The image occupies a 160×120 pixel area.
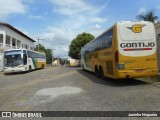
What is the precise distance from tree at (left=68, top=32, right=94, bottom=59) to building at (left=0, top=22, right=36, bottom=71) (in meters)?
11.2

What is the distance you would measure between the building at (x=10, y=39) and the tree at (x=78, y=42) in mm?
11204

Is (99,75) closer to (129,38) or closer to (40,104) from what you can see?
(129,38)

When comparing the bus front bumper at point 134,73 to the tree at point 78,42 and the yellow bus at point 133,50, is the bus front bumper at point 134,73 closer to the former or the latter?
the yellow bus at point 133,50

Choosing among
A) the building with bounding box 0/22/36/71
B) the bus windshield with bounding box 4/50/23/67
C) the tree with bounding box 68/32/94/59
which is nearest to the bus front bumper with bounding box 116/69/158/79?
the bus windshield with bounding box 4/50/23/67

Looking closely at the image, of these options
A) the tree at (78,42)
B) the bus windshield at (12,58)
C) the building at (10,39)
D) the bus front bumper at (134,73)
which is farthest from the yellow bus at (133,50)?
the tree at (78,42)

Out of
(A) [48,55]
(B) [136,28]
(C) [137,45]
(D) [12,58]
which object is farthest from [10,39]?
(A) [48,55]

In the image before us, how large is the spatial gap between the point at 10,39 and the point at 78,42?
2202 cm

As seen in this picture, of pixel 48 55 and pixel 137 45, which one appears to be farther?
pixel 48 55

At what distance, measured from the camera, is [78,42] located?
6612 centimetres

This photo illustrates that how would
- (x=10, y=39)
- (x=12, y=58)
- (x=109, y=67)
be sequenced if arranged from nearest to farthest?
(x=109, y=67), (x=12, y=58), (x=10, y=39)

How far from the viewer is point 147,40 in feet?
44.5

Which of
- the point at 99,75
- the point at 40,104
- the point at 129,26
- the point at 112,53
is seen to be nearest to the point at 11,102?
the point at 40,104

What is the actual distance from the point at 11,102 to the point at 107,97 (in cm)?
376

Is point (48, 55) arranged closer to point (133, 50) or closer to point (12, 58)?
point (12, 58)
